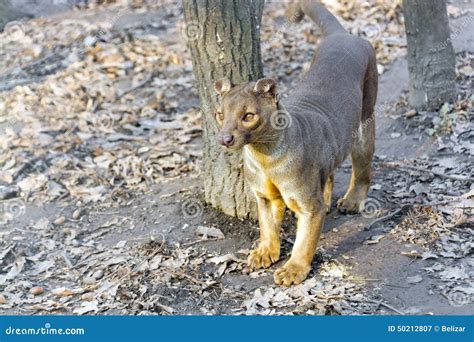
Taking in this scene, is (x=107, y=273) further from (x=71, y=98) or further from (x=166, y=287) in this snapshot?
Answer: (x=71, y=98)

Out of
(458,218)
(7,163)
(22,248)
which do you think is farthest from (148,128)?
(458,218)

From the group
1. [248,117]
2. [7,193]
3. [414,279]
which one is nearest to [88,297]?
[248,117]

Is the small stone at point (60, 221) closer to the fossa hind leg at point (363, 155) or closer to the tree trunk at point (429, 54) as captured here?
the fossa hind leg at point (363, 155)

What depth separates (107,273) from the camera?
596cm

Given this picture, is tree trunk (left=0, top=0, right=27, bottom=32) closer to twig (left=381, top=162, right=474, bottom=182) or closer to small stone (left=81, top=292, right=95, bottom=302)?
twig (left=381, top=162, right=474, bottom=182)

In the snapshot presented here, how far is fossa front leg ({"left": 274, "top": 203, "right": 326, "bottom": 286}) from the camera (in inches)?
218

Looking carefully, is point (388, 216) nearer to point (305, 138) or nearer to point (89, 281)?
point (305, 138)

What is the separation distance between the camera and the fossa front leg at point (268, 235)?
580cm

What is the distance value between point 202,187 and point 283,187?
1743 millimetres

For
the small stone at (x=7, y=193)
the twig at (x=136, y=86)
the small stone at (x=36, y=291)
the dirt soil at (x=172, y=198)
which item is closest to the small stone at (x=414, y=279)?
the dirt soil at (x=172, y=198)

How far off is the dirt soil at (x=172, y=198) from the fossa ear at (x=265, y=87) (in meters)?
1.46

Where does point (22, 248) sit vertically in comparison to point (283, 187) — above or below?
below

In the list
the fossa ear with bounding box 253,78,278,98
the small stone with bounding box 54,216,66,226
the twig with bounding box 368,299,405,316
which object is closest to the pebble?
the small stone with bounding box 54,216,66,226

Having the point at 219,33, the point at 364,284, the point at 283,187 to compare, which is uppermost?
the point at 219,33
